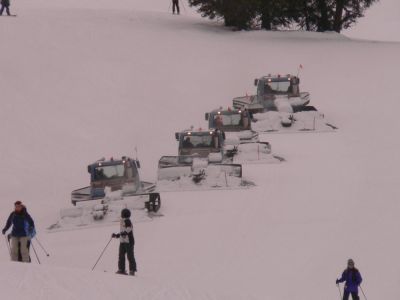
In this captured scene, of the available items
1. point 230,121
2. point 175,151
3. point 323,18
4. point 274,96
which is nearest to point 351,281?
point 230,121

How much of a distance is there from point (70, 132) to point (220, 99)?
9.86 metres

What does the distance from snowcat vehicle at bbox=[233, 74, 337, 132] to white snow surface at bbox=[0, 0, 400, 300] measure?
3.13ft

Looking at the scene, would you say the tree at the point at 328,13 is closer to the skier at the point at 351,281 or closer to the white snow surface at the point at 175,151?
the white snow surface at the point at 175,151

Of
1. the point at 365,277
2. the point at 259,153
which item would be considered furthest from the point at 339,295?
the point at 259,153

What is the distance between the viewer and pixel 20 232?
599 inches

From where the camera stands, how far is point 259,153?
27250 millimetres

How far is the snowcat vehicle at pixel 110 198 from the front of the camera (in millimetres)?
20188

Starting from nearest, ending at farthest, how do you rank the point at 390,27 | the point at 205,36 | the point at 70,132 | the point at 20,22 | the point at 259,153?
the point at 259,153 < the point at 70,132 < the point at 20,22 < the point at 205,36 < the point at 390,27

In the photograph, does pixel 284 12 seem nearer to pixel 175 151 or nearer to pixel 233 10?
pixel 233 10

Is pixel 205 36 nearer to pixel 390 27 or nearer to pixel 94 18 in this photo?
pixel 94 18

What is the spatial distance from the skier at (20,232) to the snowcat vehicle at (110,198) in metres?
4.62

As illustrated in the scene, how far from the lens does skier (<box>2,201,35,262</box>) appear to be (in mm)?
15211

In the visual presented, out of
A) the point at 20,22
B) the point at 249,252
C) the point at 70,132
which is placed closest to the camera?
the point at 249,252

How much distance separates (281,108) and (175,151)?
505 cm
